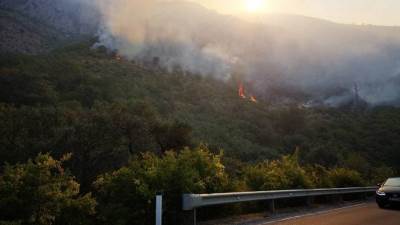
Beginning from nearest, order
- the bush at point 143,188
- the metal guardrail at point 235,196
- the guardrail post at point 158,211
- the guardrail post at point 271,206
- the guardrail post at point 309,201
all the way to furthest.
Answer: the guardrail post at point 158,211, the bush at point 143,188, the metal guardrail at point 235,196, the guardrail post at point 271,206, the guardrail post at point 309,201

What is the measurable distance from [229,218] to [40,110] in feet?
62.5

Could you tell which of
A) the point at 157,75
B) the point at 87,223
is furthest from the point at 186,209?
the point at 157,75

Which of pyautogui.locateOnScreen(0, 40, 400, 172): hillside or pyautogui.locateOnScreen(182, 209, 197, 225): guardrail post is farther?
pyautogui.locateOnScreen(0, 40, 400, 172): hillside

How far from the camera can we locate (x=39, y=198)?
8594 millimetres

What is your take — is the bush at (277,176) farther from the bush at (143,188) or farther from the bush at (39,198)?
the bush at (39,198)

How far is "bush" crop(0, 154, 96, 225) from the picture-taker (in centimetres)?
834

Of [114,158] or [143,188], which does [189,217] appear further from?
[114,158]

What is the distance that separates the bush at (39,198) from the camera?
27.3 feet

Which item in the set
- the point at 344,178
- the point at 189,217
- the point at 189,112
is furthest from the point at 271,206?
the point at 189,112

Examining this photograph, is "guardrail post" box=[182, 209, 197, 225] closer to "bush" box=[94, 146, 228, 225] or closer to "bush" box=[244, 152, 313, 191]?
"bush" box=[94, 146, 228, 225]

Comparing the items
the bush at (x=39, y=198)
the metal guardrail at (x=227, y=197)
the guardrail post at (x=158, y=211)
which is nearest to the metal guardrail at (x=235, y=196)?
the metal guardrail at (x=227, y=197)

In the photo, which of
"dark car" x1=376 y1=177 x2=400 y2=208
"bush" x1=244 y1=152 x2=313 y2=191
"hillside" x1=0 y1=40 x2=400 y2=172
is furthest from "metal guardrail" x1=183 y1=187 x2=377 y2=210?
"hillside" x1=0 y1=40 x2=400 y2=172

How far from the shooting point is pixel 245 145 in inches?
2603

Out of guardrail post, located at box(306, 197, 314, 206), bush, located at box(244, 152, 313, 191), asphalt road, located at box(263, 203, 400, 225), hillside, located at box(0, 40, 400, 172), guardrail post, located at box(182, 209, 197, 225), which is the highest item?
hillside, located at box(0, 40, 400, 172)
